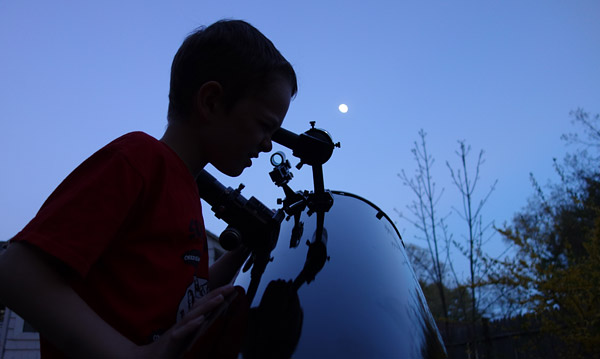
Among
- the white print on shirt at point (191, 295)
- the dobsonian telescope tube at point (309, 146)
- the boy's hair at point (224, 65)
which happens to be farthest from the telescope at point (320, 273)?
the boy's hair at point (224, 65)

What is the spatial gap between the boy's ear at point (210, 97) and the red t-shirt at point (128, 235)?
210mm

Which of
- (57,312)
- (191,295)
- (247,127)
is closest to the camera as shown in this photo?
A: (57,312)

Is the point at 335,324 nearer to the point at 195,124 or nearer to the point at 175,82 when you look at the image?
the point at 195,124

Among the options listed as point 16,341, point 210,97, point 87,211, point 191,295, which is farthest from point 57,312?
point 16,341

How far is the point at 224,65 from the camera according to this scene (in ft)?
3.52

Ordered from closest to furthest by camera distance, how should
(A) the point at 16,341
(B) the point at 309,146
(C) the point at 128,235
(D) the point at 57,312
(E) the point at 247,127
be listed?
(D) the point at 57,312 → (C) the point at 128,235 → (E) the point at 247,127 → (B) the point at 309,146 → (A) the point at 16,341

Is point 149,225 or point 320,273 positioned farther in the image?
point 320,273

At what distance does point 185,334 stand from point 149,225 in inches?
9.3

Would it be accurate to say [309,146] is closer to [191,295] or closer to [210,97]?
[210,97]

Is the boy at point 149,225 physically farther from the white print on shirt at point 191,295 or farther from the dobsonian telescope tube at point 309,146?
the dobsonian telescope tube at point 309,146

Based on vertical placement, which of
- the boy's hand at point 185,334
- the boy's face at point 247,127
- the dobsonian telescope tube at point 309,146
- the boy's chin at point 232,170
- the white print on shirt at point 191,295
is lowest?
the boy's hand at point 185,334

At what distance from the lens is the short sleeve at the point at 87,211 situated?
0.61 metres

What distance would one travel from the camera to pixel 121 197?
69 centimetres

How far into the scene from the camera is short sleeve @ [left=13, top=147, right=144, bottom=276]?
0.61 metres
